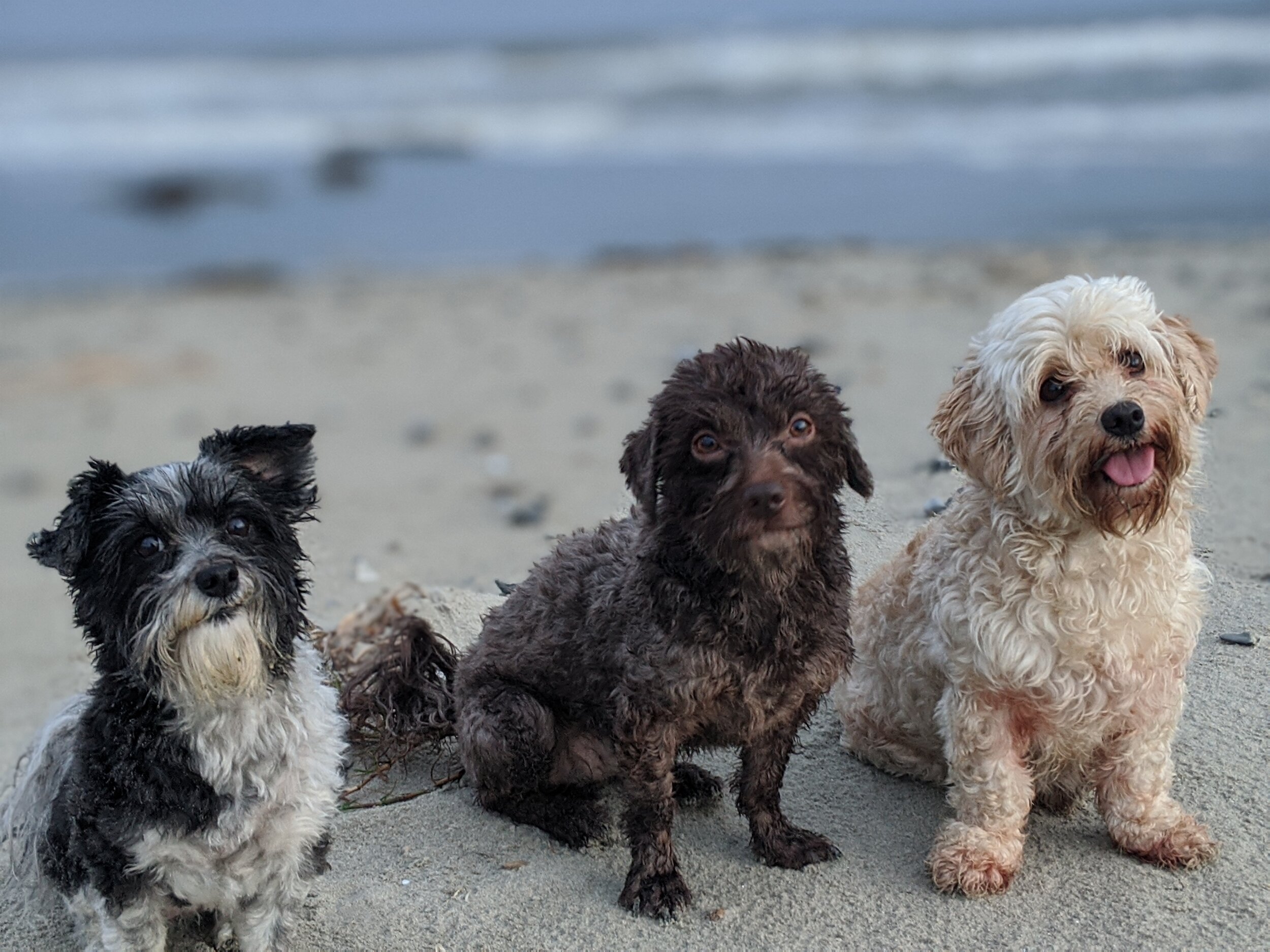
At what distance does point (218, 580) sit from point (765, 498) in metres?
1.42

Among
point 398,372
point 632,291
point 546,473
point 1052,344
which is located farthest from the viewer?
point 632,291

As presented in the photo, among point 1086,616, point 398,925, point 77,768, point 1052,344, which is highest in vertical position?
point 1052,344

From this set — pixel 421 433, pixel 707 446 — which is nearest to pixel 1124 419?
pixel 707 446

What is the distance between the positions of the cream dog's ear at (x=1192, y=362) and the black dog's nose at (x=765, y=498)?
1.30 meters

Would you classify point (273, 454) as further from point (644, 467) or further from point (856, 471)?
point (856, 471)

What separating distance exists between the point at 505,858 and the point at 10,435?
745cm

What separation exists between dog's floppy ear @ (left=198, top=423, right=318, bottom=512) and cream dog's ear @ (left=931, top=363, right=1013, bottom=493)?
6.21 feet

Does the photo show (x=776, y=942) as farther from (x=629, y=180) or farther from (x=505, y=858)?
(x=629, y=180)

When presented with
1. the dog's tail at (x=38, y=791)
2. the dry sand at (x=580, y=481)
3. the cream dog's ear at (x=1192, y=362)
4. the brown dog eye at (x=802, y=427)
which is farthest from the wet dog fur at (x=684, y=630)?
the dog's tail at (x=38, y=791)

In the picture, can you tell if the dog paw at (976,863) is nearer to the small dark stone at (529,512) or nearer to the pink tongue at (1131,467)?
the pink tongue at (1131,467)

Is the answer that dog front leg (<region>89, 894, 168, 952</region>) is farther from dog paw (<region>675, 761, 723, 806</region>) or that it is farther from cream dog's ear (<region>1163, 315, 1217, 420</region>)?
cream dog's ear (<region>1163, 315, 1217, 420</region>)

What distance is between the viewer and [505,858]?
4.38 meters

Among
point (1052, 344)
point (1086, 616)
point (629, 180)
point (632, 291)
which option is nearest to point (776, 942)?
point (1086, 616)

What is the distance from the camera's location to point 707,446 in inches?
144
